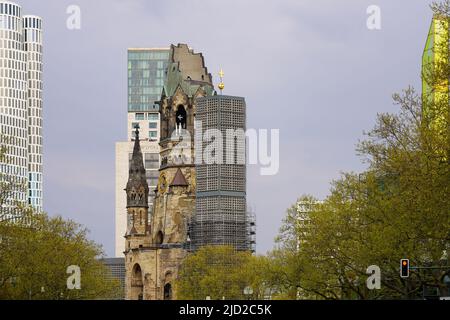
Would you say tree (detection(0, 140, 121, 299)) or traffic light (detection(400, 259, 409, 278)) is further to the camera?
tree (detection(0, 140, 121, 299))

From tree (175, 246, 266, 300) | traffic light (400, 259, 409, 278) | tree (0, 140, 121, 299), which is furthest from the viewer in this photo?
tree (175, 246, 266, 300)

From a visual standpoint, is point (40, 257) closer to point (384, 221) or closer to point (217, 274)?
point (384, 221)

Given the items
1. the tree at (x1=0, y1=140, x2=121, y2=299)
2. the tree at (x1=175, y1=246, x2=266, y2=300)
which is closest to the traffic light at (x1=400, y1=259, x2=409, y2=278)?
the tree at (x1=0, y1=140, x2=121, y2=299)

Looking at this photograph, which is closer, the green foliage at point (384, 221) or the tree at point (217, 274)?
the green foliage at point (384, 221)

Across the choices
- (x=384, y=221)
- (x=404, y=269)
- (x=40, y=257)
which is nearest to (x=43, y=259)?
(x=40, y=257)

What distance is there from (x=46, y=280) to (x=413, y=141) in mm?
44642

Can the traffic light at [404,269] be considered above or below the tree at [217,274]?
above

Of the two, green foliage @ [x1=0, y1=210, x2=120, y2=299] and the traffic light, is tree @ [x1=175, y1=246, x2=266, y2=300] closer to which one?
green foliage @ [x1=0, y1=210, x2=120, y2=299]

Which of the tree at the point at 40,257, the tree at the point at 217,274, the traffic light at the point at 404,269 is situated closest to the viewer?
the traffic light at the point at 404,269

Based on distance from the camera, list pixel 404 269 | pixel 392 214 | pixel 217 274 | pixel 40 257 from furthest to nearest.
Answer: pixel 217 274 → pixel 40 257 → pixel 392 214 → pixel 404 269

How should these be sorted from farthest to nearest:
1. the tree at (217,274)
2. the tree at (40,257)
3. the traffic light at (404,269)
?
the tree at (217,274), the tree at (40,257), the traffic light at (404,269)

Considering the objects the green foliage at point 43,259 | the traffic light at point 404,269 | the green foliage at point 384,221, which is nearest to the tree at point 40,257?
the green foliage at point 43,259

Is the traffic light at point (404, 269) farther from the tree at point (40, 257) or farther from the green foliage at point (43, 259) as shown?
the green foliage at point (43, 259)

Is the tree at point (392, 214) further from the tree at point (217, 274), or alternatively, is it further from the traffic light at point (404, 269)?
the tree at point (217, 274)
